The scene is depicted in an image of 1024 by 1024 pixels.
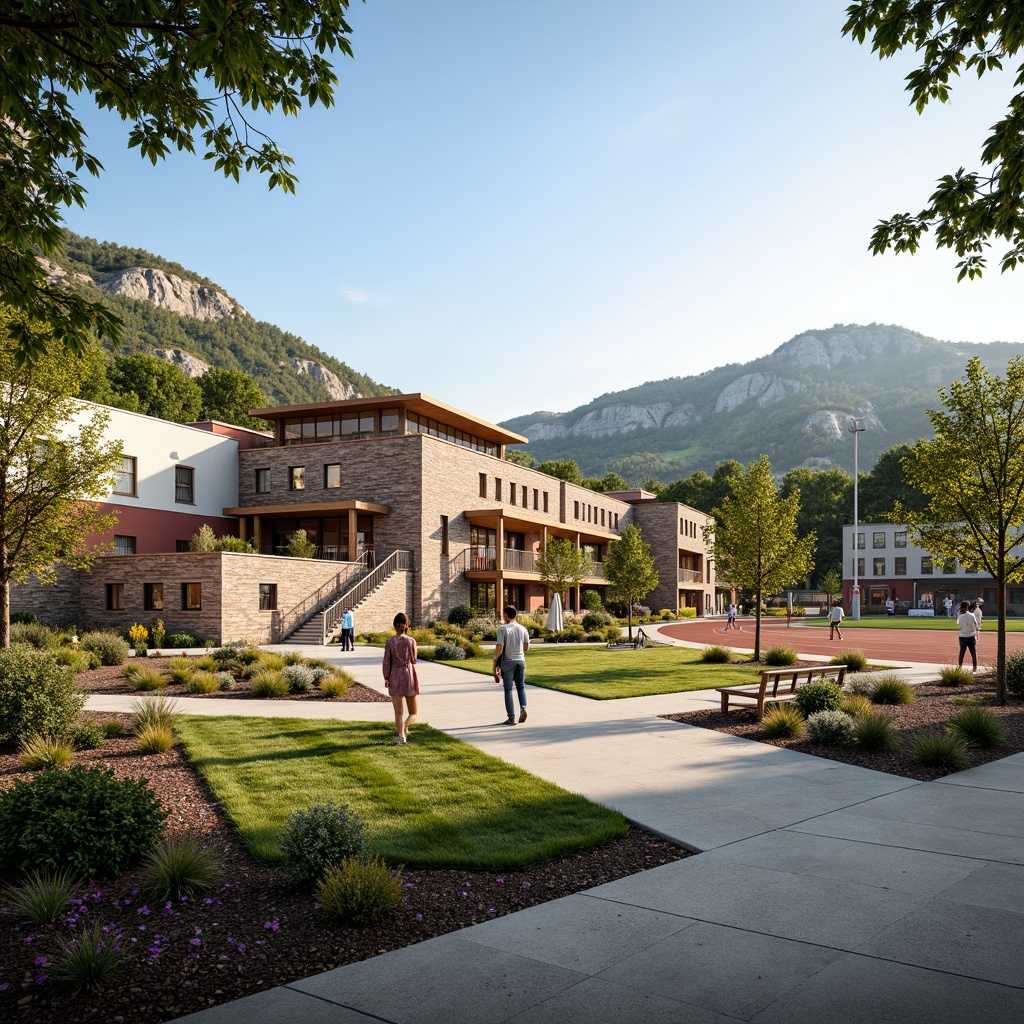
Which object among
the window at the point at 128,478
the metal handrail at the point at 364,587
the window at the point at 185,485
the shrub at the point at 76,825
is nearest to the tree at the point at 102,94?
the shrub at the point at 76,825

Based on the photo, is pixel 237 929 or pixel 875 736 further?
pixel 875 736

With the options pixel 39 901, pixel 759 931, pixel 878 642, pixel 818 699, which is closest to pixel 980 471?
pixel 818 699

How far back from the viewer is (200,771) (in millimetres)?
9484

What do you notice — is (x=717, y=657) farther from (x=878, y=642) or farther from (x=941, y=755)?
(x=878, y=642)

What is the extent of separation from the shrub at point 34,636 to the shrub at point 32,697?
46.0ft

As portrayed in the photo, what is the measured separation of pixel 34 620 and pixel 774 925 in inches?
1131

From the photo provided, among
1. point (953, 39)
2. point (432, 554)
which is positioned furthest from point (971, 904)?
point (432, 554)

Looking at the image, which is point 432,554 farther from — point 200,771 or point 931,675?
point 200,771

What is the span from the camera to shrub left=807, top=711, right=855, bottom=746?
11258 mm

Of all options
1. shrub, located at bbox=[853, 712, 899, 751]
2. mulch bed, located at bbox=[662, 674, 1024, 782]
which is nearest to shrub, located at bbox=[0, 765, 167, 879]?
mulch bed, located at bbox=[662, 674, 1024, 782]

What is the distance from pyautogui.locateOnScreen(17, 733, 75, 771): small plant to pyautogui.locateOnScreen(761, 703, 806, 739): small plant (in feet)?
30.5

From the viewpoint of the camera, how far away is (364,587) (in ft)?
111

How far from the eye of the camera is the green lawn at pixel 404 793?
674 centimetres

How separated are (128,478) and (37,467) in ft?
61.2
